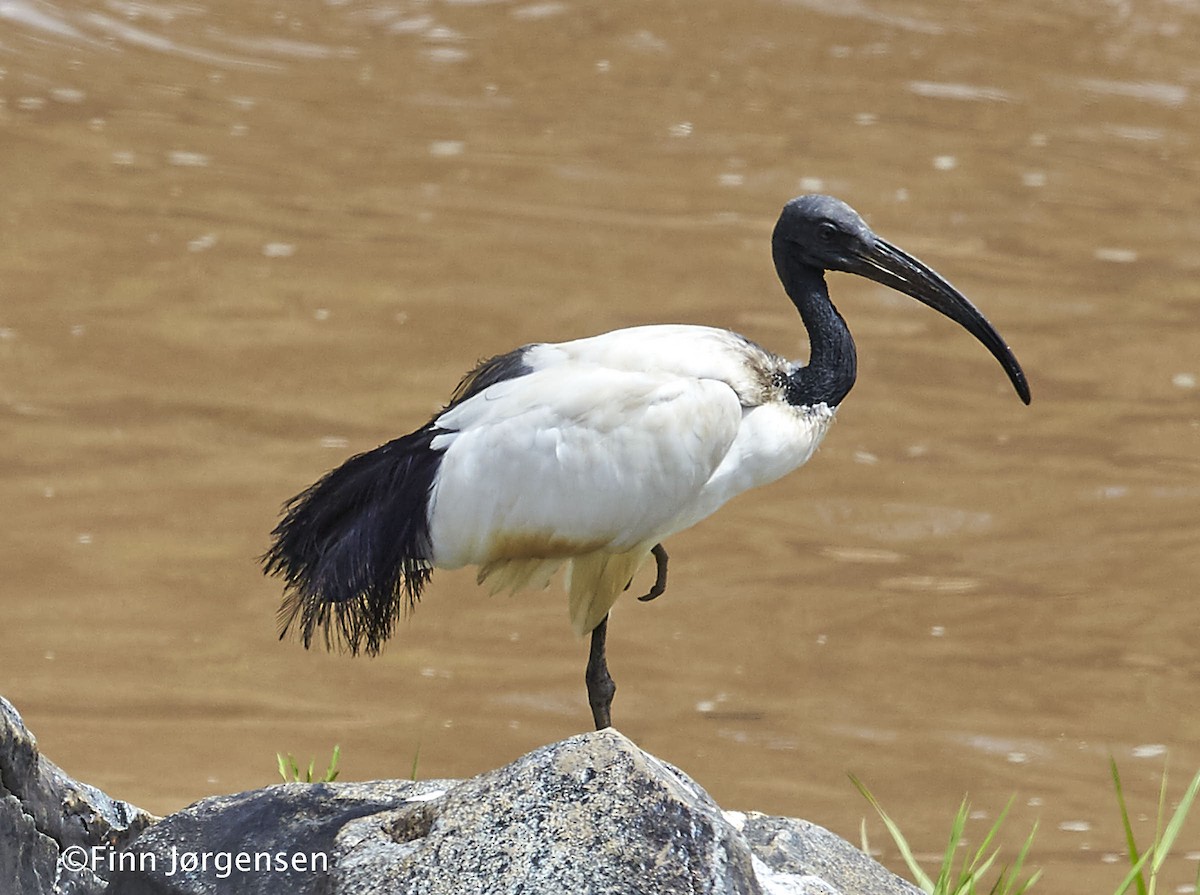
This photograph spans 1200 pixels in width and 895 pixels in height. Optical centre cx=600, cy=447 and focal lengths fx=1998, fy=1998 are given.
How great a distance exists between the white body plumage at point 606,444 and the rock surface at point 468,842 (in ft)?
2.96

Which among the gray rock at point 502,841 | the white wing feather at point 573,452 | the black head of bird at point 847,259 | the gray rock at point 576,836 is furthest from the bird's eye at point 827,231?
the gray rock at point 576,836

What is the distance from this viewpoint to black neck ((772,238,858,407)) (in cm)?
571

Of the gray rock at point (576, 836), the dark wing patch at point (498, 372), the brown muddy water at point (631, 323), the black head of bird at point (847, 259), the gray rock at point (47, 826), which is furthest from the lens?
the brown muddy water at point (631, 323)

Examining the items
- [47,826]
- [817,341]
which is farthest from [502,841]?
[817,341]

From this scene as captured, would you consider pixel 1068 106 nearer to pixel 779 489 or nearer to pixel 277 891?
pixel 779 489

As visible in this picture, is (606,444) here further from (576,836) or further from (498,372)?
(576,836)

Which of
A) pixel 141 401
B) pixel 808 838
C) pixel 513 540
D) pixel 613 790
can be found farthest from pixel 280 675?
pixel 613 790

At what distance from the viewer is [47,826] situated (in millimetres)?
4492

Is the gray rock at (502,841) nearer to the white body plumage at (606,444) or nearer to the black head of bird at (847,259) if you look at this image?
the white body plumage at (606,444)

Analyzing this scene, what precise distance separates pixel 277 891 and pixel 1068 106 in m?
13.1

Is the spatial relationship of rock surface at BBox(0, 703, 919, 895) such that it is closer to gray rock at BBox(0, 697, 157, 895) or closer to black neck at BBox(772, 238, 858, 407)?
gray rock at BBox(0, 697, 157, 895)

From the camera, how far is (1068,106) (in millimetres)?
16094

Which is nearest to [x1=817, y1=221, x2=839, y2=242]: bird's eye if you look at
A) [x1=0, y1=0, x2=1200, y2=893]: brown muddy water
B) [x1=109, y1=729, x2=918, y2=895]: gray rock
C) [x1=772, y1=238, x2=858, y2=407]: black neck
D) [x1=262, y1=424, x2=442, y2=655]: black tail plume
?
[x1=772, y1=238, x2=858, y2=407]: black neck

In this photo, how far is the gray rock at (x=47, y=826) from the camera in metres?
4.32
